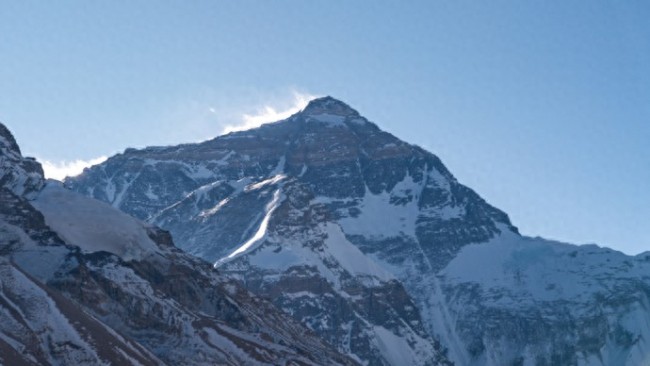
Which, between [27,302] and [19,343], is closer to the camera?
[19,343]

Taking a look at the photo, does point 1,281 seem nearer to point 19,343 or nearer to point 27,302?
point 27,302

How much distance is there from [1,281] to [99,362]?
20838mm

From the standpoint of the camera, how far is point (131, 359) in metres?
199

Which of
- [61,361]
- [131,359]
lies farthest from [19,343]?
[131,359]

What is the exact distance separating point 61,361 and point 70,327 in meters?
9.33

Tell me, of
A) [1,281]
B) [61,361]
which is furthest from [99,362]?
[1,281]

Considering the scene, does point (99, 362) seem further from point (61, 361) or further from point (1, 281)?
point (1, 281)

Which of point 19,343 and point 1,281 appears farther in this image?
point 1,281

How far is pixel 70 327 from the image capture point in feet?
643

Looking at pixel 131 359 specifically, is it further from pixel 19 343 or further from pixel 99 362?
pixel 19 343

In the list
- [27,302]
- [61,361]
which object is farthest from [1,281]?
[61,361]

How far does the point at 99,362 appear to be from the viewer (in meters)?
191

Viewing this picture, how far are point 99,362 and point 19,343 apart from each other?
44.4 feet

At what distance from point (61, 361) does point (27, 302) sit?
1414 centimetres
